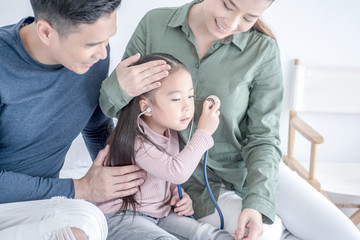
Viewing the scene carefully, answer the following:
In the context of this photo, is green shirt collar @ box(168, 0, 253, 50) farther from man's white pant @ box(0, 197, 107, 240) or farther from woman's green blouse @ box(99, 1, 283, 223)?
man's white pant @ box(0, 197, 107, 240)

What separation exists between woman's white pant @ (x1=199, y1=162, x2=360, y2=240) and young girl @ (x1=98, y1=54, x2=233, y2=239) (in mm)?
134

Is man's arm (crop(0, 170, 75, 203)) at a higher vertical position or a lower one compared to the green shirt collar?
lower

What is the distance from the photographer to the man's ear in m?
1.32

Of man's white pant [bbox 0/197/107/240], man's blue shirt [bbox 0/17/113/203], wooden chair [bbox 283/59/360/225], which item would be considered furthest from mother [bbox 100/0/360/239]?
wooden chair [bbox 283/59/360/225]

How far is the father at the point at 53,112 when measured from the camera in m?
1.28

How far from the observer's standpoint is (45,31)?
4.40 feet

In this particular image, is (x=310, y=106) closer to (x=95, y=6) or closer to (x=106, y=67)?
(x=106, y=67)

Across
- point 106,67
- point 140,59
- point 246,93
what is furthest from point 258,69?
point 106,67

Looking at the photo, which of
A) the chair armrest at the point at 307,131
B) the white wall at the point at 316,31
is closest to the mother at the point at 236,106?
the chair armrest at the point at 307,131

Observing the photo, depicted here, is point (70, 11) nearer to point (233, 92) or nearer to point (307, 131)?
point (233, 92)

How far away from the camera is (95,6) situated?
127 centimetres

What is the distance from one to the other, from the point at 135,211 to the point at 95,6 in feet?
2.22

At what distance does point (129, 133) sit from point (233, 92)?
0.41 m

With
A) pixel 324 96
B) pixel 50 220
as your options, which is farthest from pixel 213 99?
pixel 324 96
